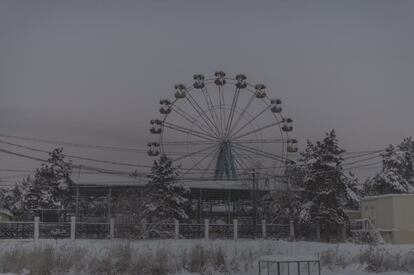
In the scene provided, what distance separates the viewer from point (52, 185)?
132 feet

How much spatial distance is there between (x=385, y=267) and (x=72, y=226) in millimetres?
16481

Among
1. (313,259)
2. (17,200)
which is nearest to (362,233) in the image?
(313,259)

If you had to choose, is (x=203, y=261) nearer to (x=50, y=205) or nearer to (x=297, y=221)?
(x=297, y=221)

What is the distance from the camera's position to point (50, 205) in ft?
128

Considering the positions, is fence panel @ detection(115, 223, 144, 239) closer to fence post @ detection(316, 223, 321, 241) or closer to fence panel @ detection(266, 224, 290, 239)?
fence panel @ detection(266, 224, 290, 239)

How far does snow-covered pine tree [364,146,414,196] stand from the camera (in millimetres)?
41897

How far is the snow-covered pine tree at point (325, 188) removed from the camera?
3028 cm

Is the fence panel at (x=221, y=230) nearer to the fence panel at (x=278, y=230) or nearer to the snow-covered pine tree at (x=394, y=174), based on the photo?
the fence panel at (x=278, y=230)

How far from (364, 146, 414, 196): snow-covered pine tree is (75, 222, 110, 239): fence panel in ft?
73.6

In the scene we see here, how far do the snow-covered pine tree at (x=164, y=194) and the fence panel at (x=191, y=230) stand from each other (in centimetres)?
438

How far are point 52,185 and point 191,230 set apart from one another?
15.8m

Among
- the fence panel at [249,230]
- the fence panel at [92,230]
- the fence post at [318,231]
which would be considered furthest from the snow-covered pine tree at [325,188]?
the fence panel at [92,230]

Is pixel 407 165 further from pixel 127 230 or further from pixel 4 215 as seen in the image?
pixel 4 215

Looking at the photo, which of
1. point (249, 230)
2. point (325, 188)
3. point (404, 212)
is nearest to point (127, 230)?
point (249, 230)
